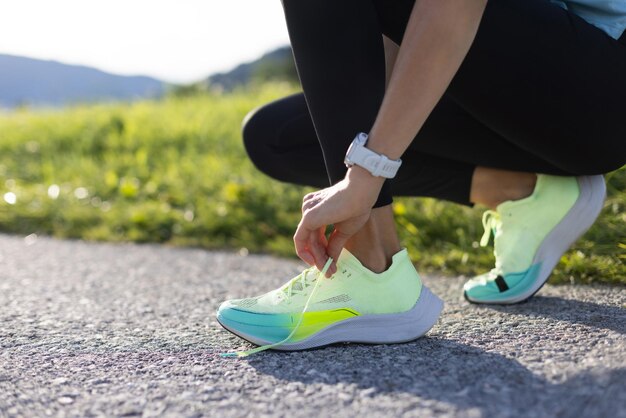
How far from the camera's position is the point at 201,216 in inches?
136

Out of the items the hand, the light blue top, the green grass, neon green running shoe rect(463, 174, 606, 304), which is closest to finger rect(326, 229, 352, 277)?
the hand

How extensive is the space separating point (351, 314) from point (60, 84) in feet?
20.1

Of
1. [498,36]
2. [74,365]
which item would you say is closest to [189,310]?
[74,365]

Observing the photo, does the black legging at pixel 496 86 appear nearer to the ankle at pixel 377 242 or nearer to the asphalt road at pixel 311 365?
the ankle at pixel 377 242

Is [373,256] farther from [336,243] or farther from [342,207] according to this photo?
[342,207]

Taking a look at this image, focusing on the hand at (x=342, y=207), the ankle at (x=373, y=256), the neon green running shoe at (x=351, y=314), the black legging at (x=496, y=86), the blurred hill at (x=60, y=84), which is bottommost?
the neon green running shoe at (x=351, y=314)

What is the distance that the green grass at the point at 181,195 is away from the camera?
2.47 m

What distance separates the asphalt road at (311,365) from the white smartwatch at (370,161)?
36 centimetres

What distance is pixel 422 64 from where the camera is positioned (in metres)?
1.26

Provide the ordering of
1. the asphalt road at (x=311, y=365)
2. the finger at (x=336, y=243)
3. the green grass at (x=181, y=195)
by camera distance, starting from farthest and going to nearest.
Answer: the green grass at (x=181, y=195) → the finger at (x=336, y=243) → the asphalt road at (x=311, y=365)

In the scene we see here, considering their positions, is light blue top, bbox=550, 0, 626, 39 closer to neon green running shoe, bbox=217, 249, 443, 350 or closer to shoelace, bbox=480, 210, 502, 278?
shoelace, bbox=480, 210, 502, 278

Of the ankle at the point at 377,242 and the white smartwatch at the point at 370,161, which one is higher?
the white smartwatch at the point at 370,161

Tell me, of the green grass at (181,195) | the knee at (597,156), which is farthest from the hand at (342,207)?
the green grass at (181,195)

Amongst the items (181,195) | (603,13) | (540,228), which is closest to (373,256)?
(540,228)
